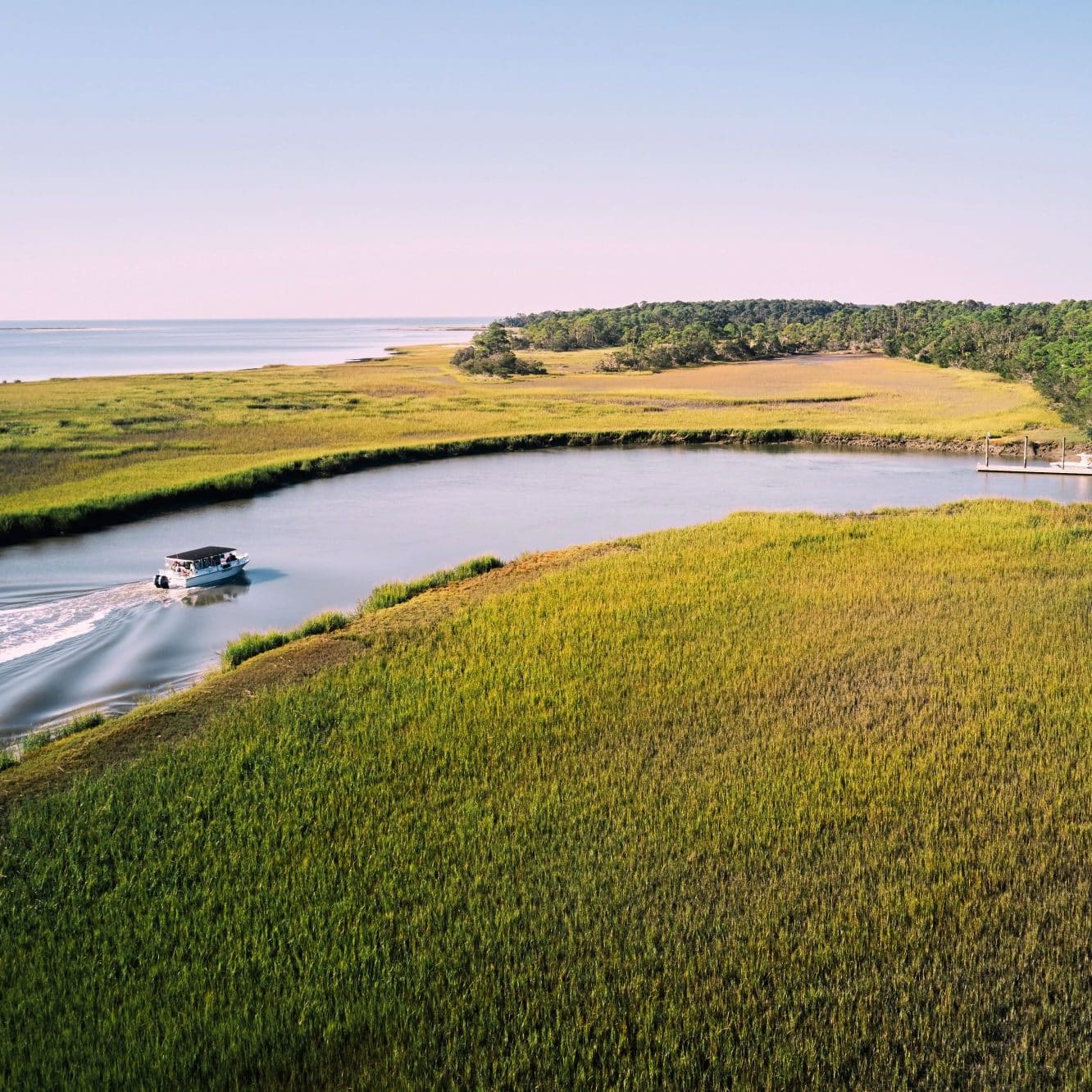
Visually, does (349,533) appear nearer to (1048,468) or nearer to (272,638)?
(272,638)

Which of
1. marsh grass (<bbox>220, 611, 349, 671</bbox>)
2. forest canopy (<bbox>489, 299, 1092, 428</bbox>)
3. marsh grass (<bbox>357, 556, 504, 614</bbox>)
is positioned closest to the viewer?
marsh grass (<bbox>220, 611, 349, 671</bbox>)

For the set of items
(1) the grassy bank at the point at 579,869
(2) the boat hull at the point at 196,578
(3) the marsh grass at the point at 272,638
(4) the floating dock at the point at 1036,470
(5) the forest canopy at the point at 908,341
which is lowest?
(1) the grassy bank at the point at 579,869

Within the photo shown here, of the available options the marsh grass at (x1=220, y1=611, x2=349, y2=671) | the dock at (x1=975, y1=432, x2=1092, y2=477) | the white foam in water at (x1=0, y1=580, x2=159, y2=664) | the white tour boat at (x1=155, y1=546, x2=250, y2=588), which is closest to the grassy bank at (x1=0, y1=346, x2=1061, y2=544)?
the dock at (x1=975, y1=432, x2=1092, y2=477)

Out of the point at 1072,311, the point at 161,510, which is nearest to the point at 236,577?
the point at 161,510

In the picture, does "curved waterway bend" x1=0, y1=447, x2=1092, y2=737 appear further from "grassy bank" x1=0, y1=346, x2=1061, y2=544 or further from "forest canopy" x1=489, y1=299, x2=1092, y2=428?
"forest canopy" x1=489, y1=299, x2=1092, y2=428

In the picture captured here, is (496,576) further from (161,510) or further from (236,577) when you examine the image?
(161,510)

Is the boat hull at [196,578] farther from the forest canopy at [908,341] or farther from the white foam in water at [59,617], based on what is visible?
the forest canopy at [908,341]

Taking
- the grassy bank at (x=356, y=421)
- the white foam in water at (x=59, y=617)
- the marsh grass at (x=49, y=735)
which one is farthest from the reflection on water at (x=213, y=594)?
the grassy bank at (x=356, y=421)
